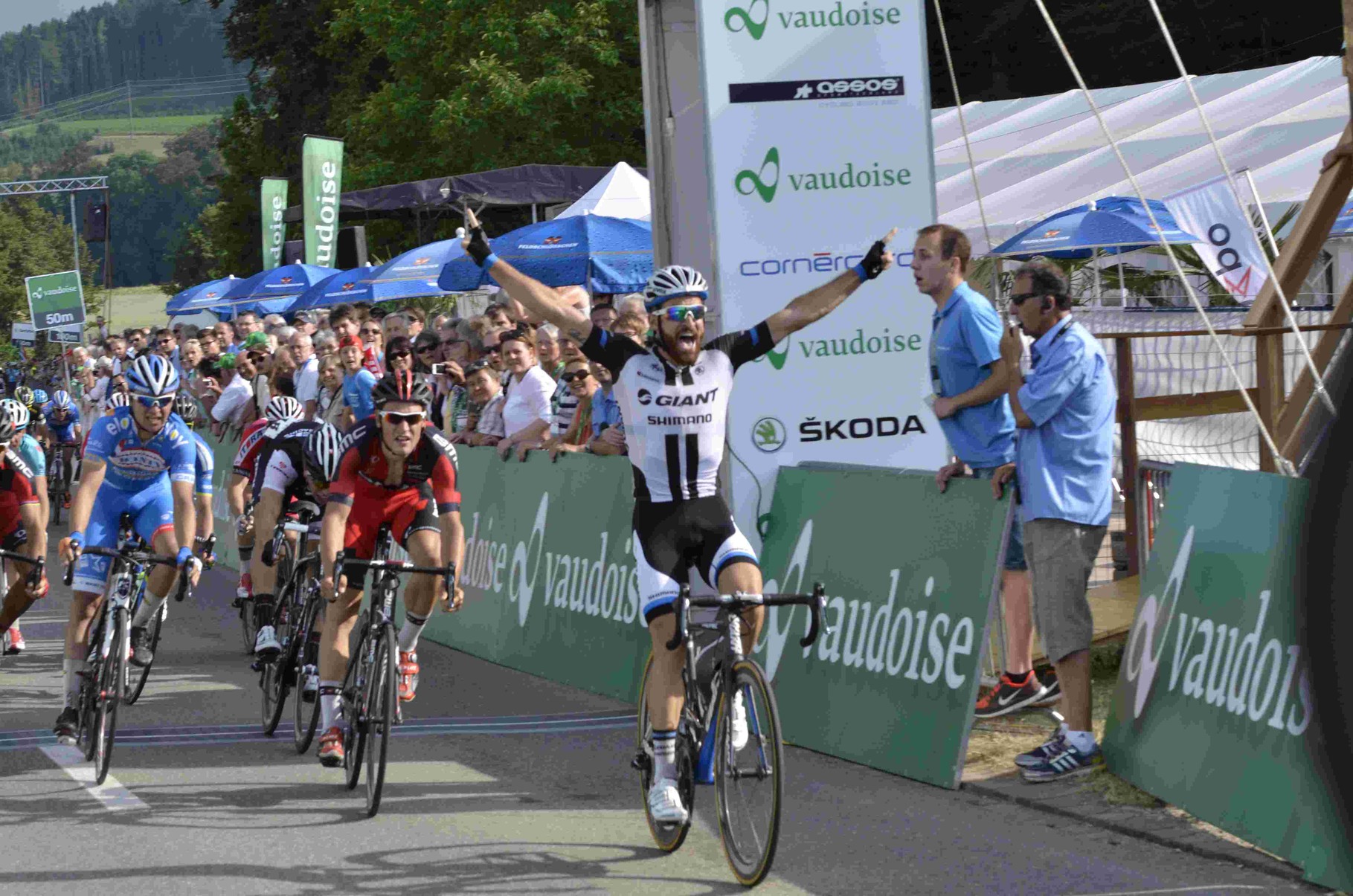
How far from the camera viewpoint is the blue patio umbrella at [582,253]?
17234mm

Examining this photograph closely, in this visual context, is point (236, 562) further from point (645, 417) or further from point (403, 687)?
point (645, 417)

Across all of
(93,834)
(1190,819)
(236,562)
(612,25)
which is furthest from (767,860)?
(612,25)

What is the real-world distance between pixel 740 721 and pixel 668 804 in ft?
1.75

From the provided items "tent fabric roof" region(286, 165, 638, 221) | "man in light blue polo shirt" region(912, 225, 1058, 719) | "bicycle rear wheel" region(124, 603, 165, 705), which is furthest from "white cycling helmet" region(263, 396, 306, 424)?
"tent fabric roof" region(286, 165, 638, 221)

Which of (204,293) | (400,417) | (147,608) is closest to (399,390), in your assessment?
(400,417)

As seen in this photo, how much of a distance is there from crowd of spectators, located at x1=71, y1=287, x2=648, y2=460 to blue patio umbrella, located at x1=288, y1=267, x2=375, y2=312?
511 centimetres

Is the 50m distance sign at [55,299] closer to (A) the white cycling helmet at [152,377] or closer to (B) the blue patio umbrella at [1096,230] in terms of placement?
(B) the blue patio umbrella at [1096,230]

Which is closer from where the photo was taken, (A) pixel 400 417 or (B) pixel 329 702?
Result: (A) pixel 400 417

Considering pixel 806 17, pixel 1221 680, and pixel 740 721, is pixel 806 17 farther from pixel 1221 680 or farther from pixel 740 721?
pixel 740 721

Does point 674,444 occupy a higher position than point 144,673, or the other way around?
point 674,444

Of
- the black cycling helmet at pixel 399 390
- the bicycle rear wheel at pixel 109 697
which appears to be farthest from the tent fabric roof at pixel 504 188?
the black cycling helmet at pixel 399 390

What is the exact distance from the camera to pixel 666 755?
667 cm

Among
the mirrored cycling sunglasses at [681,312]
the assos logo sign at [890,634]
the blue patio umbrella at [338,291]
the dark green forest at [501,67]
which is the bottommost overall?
the assos logo sign at [890,634]

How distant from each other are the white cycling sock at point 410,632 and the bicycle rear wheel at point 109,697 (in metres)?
1.30
